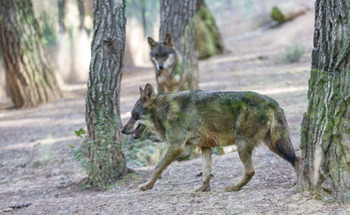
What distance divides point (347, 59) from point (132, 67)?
1860 centimetres

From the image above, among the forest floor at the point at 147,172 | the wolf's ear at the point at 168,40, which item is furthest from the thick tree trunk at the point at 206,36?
the wolf's ear at the point at 168,40

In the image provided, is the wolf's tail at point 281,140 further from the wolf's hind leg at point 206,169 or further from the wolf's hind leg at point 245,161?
the wolf's hind leg at point 206,169

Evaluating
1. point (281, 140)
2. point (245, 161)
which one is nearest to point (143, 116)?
point (245, 161)

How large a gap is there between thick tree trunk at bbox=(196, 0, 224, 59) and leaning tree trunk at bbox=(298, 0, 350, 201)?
48.7ft

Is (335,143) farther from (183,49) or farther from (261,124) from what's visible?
(183,49)

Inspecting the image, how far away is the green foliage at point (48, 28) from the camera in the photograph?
62.8 feet

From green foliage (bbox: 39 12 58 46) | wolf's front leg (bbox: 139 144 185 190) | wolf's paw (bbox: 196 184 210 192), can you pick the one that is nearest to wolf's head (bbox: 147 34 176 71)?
wolf's front leg (bbox: 139 144 185 190)

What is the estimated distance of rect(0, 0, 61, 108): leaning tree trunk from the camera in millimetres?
13422

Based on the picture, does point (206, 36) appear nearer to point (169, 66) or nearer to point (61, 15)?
point (61, 15)

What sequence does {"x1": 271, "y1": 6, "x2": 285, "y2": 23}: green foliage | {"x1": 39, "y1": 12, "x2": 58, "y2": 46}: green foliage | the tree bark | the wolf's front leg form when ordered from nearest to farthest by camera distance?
the wolf's front leg < {"x1": 39, "y1": 12, "x2": 58, "y2": 46}: green foliage < the tree bark < {"x1": 271, "y1": 6, "x2": 285, "y2": 23}: green foliage

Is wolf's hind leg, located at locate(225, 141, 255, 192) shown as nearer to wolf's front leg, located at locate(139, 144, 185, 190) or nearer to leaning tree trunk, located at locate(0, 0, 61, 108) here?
wolf's front leg, located at locate(139, 144, 185, 190)

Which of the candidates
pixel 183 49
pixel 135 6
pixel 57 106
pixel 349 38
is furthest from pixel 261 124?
pixel 135 6

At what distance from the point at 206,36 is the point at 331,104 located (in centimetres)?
1524

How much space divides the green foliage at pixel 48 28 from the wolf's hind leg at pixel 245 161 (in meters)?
15.4
